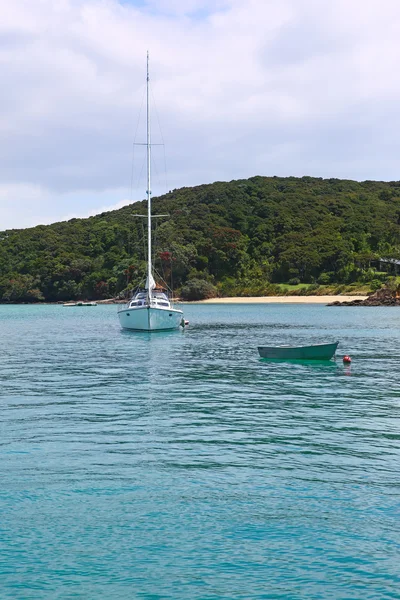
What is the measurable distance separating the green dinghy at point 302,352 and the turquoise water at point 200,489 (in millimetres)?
7049

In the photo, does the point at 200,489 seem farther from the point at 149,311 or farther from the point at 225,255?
the point at 225,255

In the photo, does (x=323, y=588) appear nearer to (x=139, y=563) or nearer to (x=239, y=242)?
(x=139, y=563)

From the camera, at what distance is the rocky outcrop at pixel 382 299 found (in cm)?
12431

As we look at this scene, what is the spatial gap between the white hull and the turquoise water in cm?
2756

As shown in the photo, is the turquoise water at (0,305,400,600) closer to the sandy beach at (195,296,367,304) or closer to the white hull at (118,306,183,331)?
the white hull at (118,306,183,331)

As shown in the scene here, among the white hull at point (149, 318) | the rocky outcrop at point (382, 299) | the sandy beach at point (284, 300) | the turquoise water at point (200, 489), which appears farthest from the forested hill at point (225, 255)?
the turquoise water at point (200, 489)

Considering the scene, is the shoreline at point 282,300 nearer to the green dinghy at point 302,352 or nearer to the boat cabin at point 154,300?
the boat cabin at point 154,300

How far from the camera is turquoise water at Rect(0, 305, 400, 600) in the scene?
9945 mm

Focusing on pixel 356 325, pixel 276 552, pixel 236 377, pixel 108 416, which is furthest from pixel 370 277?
pixel 276 552

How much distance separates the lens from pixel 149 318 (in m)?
58.4

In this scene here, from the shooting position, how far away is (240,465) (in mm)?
15672

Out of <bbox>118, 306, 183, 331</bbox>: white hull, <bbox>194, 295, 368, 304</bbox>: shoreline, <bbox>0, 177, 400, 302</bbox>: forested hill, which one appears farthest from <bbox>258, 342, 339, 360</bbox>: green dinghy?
<bbox>0, 177, 400, 302</bbox>: forested hill

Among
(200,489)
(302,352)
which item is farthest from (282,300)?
(200,489)

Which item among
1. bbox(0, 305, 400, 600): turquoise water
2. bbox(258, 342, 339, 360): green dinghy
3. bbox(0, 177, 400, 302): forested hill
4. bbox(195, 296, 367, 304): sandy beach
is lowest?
bbox(0, 305, 400, 600): turquoise water
